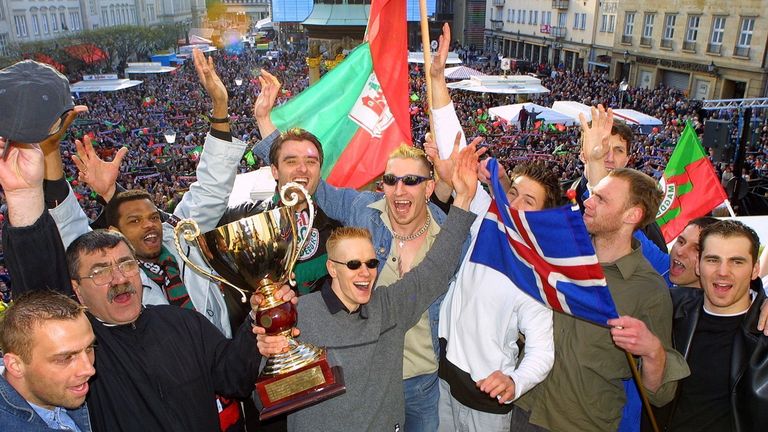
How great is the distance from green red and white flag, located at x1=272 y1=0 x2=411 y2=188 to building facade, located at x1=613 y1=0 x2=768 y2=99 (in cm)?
2916

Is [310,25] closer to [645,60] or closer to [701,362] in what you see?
[701,362]

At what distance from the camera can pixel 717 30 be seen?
29.8 m

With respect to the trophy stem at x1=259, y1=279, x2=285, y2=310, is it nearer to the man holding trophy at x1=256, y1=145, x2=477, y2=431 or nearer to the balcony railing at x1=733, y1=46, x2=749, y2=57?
the man holding trophy at x1=256, y1=145, x2=477, y2=431

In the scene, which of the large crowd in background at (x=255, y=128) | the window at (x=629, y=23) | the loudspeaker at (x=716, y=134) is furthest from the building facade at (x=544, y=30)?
the loudspeaker at (x=716, y=134)

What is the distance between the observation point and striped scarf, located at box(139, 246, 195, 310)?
311 centimetres

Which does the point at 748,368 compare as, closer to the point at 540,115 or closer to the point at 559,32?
the point at 540,115

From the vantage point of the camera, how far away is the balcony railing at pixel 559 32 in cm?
4416

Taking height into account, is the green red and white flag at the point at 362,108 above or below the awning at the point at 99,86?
above

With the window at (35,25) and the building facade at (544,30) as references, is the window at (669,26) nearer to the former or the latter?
the building facade at (544,30)

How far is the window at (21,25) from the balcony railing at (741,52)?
161 ft

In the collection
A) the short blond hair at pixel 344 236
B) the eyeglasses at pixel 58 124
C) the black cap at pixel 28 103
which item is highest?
the black cap at pixel 28 103

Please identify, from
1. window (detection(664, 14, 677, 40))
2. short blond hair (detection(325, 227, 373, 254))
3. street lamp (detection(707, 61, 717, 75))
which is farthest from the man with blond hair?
window (detection(664, 14, 677, 40))

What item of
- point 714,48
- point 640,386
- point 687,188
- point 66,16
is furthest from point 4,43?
point 640,386

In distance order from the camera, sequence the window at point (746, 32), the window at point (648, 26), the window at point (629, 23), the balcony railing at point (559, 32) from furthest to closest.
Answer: the balcony railing at point (559, 32) < the window at point (629, 23) < the window at point (648, 26) < the window at point (746, 32)
